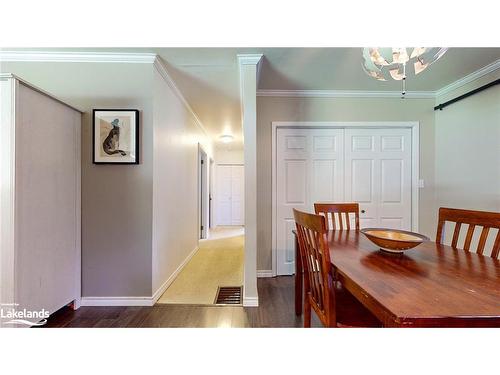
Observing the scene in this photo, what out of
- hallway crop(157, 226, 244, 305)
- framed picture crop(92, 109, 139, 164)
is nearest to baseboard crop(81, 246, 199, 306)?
hallway crop(157, 226, 244, 305)

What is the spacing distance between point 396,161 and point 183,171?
2.94 meters

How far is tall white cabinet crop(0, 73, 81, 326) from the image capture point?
1377 millimetres

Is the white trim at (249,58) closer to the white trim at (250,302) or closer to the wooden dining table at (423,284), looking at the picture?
the wooden dining table at (423,284)

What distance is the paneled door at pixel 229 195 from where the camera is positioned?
21.8 ft

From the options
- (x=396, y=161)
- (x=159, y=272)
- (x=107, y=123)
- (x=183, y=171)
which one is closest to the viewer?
(x=107, y=123)

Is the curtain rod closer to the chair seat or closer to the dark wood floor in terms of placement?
the chair seat

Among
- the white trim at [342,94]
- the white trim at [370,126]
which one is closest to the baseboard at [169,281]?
the white trim at [370,126]

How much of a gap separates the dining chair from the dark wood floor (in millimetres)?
661

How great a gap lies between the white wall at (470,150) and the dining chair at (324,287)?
88.2 inches

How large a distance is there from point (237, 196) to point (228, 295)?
4.54 m

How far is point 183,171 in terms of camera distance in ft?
10.3

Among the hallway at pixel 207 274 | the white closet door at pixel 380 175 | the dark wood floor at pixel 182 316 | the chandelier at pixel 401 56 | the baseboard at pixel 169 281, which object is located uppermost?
the chandelier at pixel 401 56
